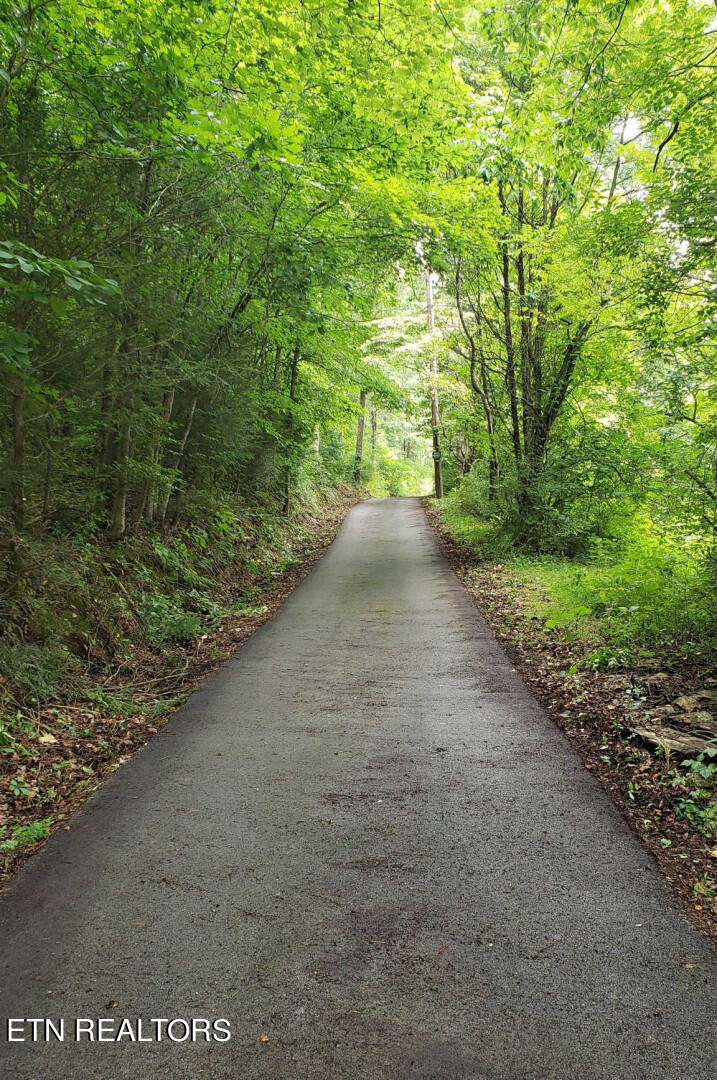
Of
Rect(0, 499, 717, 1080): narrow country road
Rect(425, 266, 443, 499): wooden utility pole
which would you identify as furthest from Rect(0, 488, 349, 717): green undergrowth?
Rect(425, 266, 443, 499): wooden utility pole

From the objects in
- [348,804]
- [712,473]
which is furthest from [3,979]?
[712,473]

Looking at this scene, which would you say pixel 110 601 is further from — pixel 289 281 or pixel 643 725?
pixel 289 281

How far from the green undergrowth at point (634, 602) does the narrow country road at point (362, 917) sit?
149 centimetres

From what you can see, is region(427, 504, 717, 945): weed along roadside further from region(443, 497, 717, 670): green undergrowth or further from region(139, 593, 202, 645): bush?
region(139, 593, 202, 645): bush

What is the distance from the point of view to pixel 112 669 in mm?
5668

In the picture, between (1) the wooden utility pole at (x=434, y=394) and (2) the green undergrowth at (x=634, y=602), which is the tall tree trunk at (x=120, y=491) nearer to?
(2) the green undergrowth at (x=634, y=602)

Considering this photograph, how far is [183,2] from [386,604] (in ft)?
23.8

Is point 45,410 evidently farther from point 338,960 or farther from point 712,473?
point 712,473

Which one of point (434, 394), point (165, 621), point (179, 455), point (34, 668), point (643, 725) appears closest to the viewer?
point (643, 725)

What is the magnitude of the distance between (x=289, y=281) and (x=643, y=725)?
788 centimetres

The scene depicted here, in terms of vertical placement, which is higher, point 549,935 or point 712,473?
point 712,473

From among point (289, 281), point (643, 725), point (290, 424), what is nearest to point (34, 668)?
point (643, 725)

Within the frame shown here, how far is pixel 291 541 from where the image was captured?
14484 mm

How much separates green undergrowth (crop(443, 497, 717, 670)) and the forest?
0.04 m
